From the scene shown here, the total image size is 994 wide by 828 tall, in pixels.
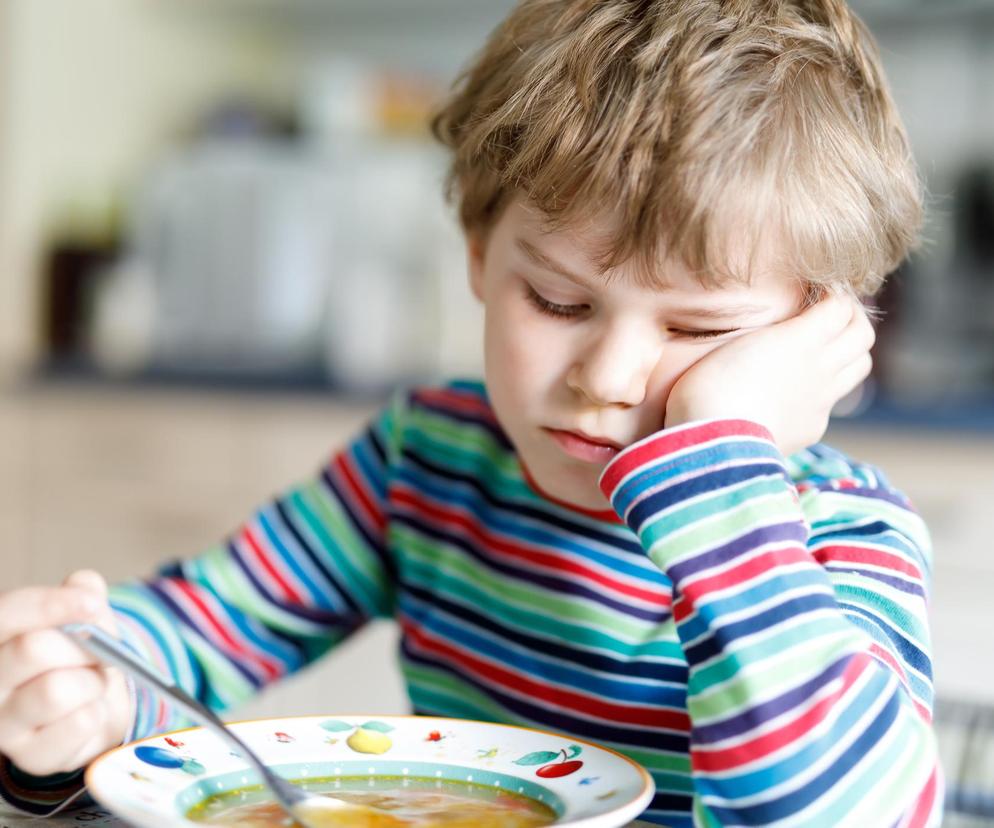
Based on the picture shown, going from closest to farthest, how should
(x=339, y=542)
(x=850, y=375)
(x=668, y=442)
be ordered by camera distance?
(x=668, y=442)
(x=850, y=375)
(x=339, y=542)

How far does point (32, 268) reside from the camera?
284cm

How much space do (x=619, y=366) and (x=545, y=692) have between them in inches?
10.6

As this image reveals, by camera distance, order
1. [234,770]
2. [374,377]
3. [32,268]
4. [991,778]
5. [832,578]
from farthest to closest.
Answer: [32,268] < [374,377] < [991,778] < [832,578] < [234,770]

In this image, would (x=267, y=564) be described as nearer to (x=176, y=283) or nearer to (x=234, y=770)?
(x=234, y=770)

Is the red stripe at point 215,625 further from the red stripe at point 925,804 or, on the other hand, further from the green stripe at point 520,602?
the red stripe at point 925,804

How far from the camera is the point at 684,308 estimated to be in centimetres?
68

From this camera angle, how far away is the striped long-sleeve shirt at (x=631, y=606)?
1.90 ft

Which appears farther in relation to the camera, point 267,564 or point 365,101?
point 365,101

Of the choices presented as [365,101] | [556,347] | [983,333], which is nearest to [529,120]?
[556,347]

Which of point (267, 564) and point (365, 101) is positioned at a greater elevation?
point (365, 101)

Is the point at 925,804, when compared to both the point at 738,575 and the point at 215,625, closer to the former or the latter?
the point at 738,575

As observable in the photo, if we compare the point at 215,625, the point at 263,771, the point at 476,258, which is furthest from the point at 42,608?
the point at 476,258

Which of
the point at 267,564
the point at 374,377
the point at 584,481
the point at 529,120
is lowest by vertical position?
the point at 374,377

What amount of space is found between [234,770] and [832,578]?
1.12 feet
